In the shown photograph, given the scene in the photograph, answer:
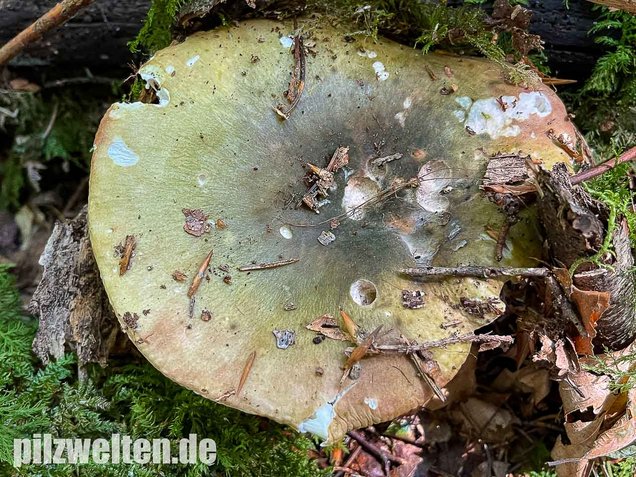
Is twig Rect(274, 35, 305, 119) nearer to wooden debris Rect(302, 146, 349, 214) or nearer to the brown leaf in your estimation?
wooden debris Rect(302, 146, 349, 214)

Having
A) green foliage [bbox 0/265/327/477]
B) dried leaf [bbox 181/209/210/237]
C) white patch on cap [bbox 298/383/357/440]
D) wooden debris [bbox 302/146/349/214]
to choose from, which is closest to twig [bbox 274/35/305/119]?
wooden debris [bbox 302/146/349/214]

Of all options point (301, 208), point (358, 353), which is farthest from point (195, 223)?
point (358, 353)

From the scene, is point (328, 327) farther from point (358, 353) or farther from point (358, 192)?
point (358, 192)

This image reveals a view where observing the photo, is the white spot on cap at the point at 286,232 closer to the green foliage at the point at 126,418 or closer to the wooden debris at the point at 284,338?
the wooden debris at the point at 284,338

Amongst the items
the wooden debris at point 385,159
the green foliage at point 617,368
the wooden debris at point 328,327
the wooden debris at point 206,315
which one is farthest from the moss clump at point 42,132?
the green foliage at point 617,368

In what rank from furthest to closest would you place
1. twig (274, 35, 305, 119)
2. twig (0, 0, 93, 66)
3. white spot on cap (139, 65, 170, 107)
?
twig (0, 0, 93, 66), twig (274, 35, 305, 119), white spot on cap (139, 65, 170, 107)

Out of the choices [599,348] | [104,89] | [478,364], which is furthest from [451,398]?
[104,89]
